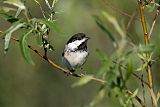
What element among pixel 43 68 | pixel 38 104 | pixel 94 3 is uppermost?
pixel 94 3

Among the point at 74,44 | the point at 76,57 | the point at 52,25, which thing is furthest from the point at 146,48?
the point at 74,44

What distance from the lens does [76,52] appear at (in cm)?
505

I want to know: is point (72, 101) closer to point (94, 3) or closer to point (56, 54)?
point (56, 54)

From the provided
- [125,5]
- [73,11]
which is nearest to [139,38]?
[73,11]

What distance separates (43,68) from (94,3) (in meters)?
3.76

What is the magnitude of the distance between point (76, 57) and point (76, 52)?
7cm

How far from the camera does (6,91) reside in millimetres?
7207

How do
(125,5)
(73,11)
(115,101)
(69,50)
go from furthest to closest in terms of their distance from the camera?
(69,50), (125,5), (73,11), (115,101)

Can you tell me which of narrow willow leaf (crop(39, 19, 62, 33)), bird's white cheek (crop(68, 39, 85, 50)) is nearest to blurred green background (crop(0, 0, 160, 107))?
bird's white cheek (crop(68, 39, 85, 50))

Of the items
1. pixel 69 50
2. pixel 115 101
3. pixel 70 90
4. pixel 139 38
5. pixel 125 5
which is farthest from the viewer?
pixel 70 90

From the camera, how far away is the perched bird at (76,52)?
4973 mm

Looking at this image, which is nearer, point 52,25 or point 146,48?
point 146,48

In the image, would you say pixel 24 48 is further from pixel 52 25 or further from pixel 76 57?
pixel 76 57

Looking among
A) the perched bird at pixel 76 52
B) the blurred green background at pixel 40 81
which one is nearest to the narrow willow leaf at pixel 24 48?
the perched bird at pixel 76 52
